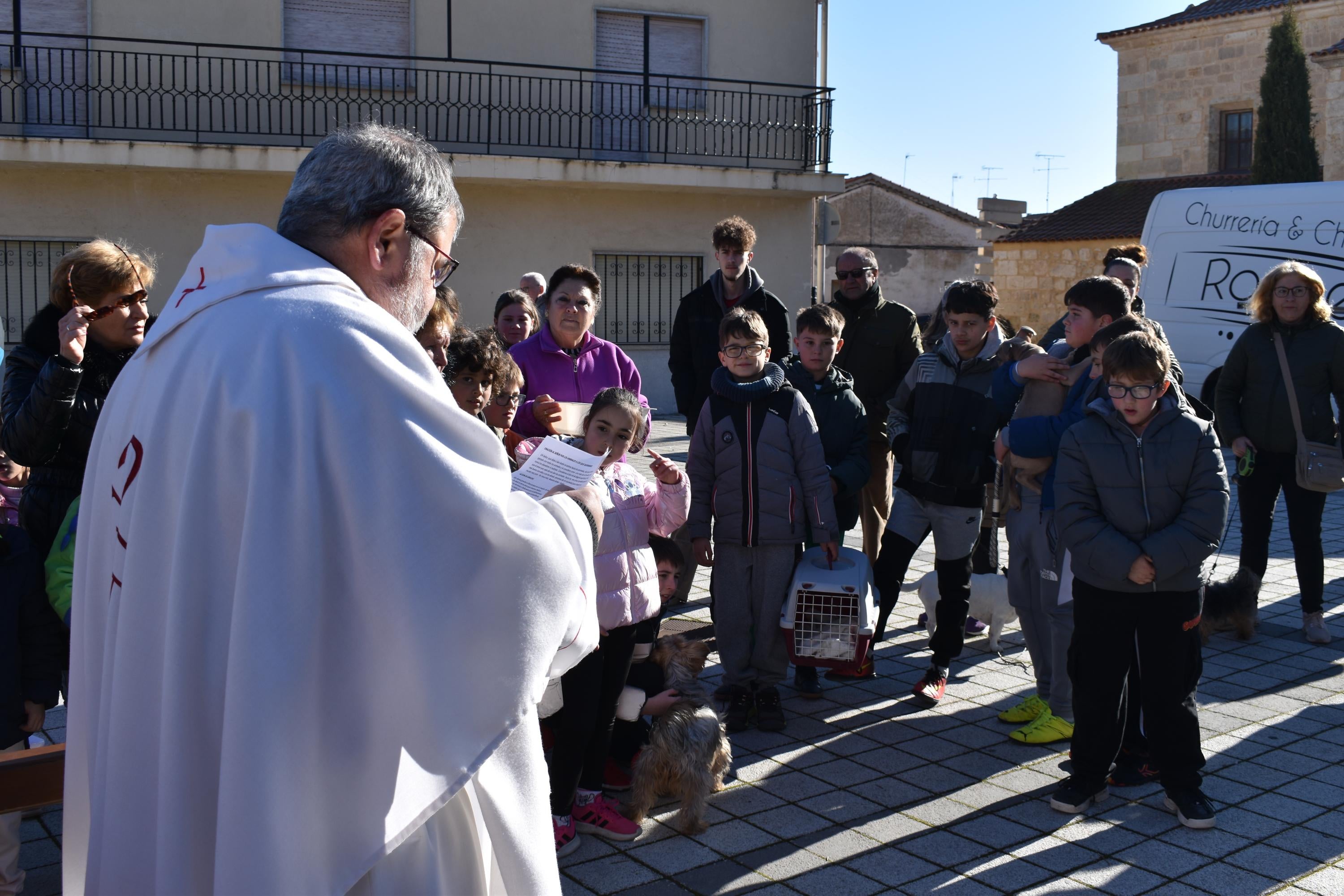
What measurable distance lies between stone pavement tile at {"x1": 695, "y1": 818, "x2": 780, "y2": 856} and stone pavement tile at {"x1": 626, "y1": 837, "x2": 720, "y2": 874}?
4 centimetres

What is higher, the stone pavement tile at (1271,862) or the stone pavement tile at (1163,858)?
the stone pavement tile at (1271,862)

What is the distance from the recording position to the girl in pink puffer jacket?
404cm

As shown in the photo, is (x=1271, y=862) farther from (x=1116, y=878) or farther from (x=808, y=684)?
(x=808, y=684)

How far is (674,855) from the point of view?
3.96 m

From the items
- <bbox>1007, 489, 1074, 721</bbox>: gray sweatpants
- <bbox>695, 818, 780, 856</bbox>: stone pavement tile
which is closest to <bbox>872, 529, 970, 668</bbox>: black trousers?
<bbox>1007, 489, 1074, 721</bbox>: gray sweatpants

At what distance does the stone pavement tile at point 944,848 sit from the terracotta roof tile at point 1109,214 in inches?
920

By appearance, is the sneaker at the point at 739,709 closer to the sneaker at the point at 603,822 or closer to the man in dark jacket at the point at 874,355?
the sneaker at the point at 603,822

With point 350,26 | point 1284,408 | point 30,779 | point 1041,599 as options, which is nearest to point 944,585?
point 1041,599

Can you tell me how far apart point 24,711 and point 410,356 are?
258 centimetres

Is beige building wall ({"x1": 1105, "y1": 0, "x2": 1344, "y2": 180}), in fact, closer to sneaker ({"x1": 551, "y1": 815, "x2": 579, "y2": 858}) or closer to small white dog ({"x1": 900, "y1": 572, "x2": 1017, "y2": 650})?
small white dog ({"x1": 900, "y1": 572, "x2": 1017, "y2": 650})

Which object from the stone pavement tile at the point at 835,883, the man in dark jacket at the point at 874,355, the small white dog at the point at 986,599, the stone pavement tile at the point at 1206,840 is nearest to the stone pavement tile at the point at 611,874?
the stone pavement tile at the point at 835,883

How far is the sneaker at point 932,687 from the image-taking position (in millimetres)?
5438

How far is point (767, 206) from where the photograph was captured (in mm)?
20031

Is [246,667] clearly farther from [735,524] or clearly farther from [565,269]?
[565,269]
